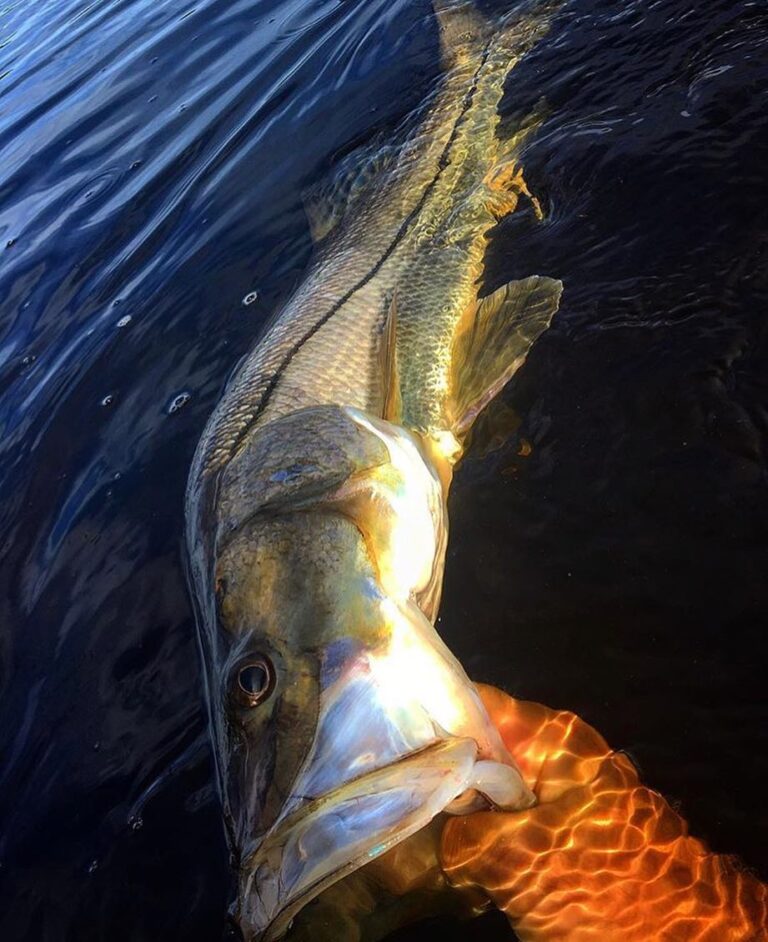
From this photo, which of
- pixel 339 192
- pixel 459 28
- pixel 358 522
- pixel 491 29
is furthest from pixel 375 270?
pixel 459 28

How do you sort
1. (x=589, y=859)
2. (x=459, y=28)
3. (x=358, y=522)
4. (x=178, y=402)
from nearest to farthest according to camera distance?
(x=589, y=859) < (x=358, y=522) < (x=178, y=402) < (x=459, y=28)

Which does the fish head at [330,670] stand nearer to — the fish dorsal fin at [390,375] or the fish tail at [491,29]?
the fish dorsal fin at [390,375]

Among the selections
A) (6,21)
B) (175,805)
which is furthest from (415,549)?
(6,21)

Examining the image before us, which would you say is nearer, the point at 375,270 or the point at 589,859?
the point at 589,859

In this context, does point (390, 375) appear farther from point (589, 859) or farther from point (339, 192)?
point (339, 192)

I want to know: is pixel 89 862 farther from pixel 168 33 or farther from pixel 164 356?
pixel 168 33

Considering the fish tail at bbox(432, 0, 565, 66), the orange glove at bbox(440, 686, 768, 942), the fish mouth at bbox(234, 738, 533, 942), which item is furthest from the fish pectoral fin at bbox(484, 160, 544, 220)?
the fish mouth at bbox(234, 738, 533, 942)
